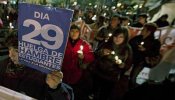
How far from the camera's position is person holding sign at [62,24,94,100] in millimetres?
4480

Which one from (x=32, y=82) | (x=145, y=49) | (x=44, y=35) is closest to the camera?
(x=44, y=35)

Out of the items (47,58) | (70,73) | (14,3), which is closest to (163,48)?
(70,73)

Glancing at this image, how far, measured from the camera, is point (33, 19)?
214 cm

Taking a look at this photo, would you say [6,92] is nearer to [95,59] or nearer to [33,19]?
[33,19]

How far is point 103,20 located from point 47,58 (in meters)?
3.58

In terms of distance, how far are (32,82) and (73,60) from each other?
185 centimetres

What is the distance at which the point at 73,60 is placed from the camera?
4527 millimetres

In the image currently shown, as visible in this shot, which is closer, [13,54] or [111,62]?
[13,54]

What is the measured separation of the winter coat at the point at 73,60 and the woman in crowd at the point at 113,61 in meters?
0.16

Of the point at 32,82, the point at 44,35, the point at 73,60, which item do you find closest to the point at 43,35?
the point at 44,35

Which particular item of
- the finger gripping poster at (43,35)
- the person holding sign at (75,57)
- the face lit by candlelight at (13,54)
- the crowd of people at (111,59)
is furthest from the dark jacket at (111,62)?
the finger gripping poster at (43,35)

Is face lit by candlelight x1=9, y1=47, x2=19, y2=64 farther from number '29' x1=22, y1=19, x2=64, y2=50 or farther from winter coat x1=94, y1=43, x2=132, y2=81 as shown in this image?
winter coat x1=94, y1=43, x2=132, y2=81

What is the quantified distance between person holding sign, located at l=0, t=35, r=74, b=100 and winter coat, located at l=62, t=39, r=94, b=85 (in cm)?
155

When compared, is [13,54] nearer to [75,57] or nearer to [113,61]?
[75,57]
